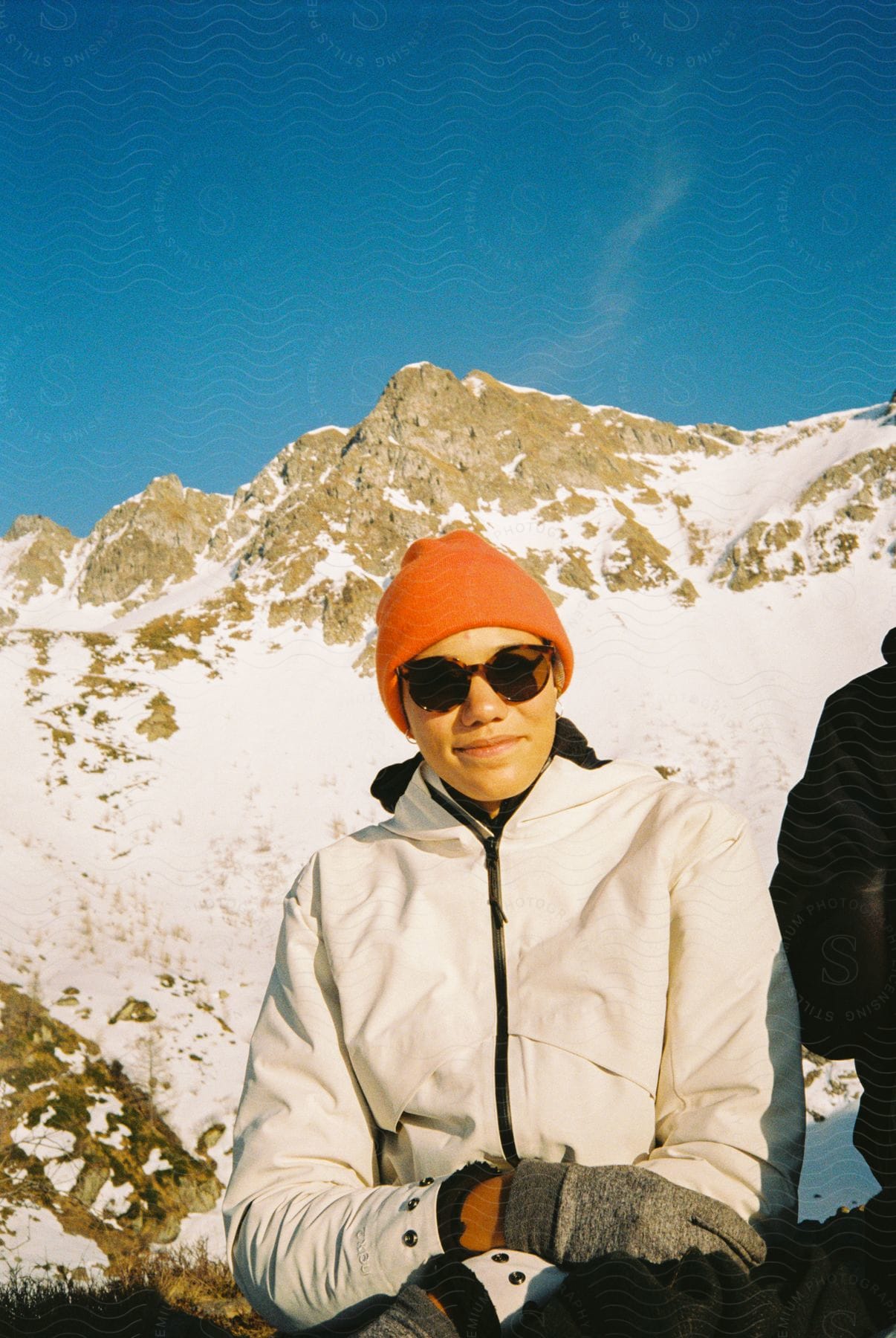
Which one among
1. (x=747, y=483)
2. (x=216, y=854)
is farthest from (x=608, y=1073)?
(x=747, y=483)

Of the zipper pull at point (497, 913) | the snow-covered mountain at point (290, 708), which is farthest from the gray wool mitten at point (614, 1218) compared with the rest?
the snow-covered mountain at point (290, 708)

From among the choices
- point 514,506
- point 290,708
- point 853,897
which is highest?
point 514,506

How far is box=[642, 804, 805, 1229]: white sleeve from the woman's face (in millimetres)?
490

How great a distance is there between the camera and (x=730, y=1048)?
1.93 m

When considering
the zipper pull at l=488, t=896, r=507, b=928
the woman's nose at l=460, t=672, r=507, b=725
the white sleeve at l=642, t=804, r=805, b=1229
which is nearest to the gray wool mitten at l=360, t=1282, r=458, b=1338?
the white sleeve at l=642, t=804, r=805, b=1229

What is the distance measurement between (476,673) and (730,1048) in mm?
1073

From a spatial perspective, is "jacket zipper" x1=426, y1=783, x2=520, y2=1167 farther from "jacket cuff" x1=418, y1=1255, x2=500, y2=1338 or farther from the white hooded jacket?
"jacket cuff" x1=418, y1=1255, x2=500, y2=1338

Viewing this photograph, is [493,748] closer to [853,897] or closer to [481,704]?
[481,704]

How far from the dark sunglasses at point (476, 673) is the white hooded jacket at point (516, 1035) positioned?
26 cm

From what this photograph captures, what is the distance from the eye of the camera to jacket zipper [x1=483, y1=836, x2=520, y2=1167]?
1964mm

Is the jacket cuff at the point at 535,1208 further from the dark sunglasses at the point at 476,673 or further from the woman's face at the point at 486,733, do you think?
the dark sunglasses at the point at 476,673

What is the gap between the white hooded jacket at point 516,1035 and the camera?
1.88m

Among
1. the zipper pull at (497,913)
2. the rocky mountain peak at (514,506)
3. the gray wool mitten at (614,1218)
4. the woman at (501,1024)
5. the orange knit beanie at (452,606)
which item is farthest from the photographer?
the rocky mountain peak at (514,506)

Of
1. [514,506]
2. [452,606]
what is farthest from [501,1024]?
[514,506]
